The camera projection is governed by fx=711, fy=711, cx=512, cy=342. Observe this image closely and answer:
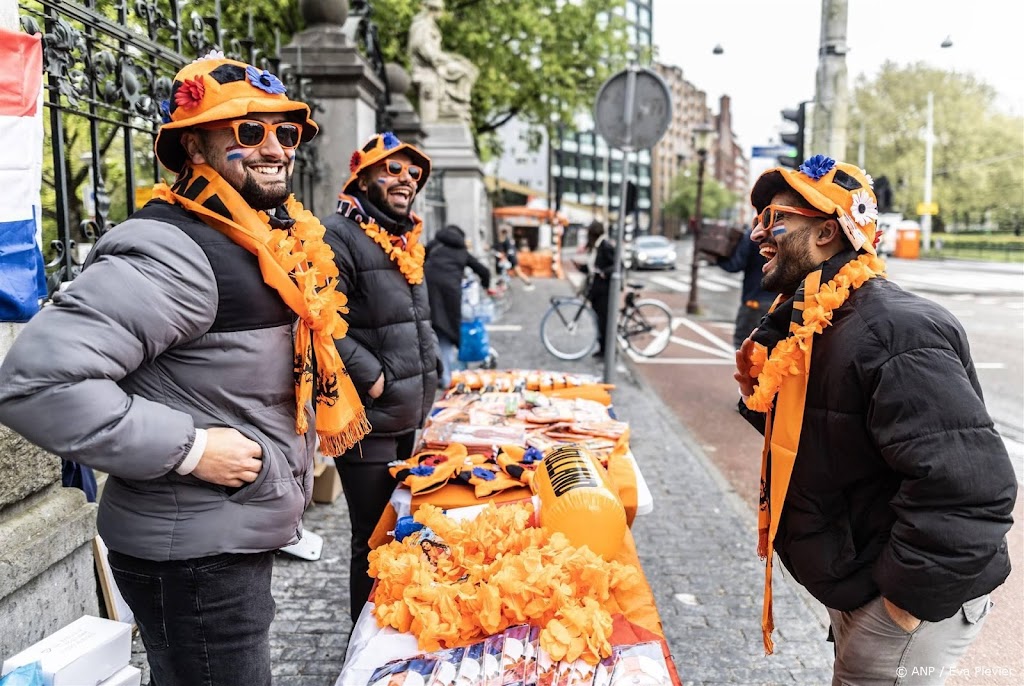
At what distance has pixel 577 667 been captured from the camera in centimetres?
179

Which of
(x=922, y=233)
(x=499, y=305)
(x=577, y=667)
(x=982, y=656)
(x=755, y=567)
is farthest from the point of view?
(x=922, y=233)

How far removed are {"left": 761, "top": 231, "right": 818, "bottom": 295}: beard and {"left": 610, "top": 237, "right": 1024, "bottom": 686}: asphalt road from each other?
81.4 inches

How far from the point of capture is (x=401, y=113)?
953 cm

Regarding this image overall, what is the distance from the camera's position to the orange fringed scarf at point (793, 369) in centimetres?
189

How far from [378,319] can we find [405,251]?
34 cm

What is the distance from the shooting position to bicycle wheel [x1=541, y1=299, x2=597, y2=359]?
10.5 metres

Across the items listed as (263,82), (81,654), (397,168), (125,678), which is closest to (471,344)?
(397,168)

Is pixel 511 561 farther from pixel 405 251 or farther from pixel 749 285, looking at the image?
pixel 749 285

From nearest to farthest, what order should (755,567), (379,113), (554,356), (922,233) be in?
(755,567), (379,113), (554,356), (922,233)

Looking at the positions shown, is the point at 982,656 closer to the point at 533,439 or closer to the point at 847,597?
the point at 847,597

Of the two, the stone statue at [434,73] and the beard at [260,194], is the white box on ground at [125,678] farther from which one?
the stone statue at [434,73]

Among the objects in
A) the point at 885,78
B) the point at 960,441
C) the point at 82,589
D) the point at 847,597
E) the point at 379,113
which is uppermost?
the point at 885,78

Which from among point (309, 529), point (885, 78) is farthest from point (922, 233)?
point (309, 529)

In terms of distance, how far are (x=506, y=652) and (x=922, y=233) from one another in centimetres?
4925
